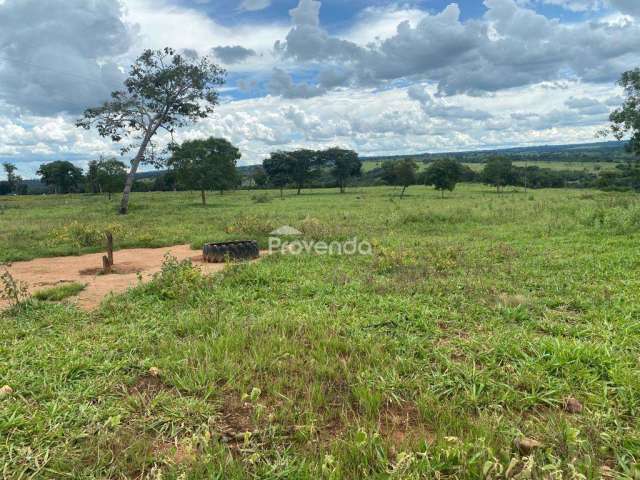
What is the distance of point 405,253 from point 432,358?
530cm

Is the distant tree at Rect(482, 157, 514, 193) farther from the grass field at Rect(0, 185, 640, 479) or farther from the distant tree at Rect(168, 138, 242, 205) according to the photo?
the grass field at Rect(0, 185, 640, 479)

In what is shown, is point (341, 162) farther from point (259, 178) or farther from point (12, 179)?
point (12, 179)

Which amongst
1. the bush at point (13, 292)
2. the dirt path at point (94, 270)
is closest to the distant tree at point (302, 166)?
the dirt path at point (94, 270)

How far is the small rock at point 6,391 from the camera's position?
134 inches

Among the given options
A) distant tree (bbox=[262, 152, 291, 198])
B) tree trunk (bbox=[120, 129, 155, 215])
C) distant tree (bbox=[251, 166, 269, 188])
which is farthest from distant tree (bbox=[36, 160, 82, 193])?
tree trunk (bbox=[120, 129, 155, 215])

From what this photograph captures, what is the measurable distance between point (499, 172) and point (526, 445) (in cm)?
5005

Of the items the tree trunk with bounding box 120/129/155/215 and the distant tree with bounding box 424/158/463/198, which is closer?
the tree trunk with bounding box 120/129/155/215

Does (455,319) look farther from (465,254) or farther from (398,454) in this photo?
(465,254)

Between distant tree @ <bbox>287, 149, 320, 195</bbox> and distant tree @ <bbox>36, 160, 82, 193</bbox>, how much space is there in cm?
3832

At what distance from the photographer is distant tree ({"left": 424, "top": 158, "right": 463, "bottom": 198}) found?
38.6 meters

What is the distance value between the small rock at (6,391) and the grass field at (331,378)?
0.24 ft

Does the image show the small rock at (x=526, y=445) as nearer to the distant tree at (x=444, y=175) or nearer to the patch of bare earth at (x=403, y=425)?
the patch of bare earth at (x=403, y=425)

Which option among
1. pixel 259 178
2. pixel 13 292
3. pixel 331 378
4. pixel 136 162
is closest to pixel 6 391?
pixel 331 378

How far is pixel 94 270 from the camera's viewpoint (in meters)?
9.19
